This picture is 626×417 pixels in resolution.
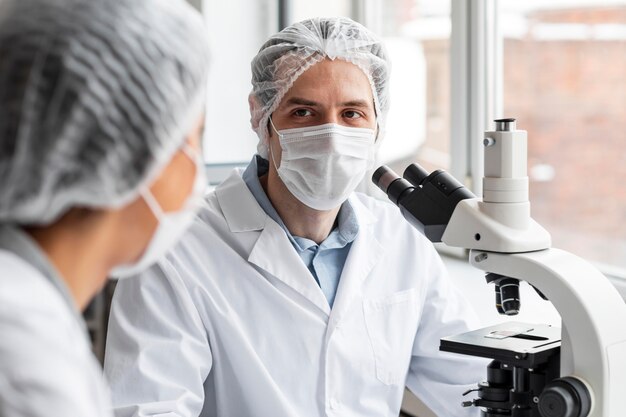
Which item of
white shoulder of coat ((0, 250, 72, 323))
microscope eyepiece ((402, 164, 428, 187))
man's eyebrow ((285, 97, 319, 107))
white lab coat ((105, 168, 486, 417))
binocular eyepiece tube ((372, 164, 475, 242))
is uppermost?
man's eyebrow ((285, 97, 319, 107))

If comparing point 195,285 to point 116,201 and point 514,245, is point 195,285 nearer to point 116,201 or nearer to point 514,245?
point 514,245

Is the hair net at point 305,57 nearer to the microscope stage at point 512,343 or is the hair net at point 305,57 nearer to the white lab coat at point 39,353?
the microscope stage at point 512,343

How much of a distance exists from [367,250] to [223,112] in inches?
71.7

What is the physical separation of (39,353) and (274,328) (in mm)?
934

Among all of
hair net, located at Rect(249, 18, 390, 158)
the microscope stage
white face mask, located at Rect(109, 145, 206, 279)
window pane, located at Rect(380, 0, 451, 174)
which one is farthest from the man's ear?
window pane, located at Rect(380, 0, 451, 174)

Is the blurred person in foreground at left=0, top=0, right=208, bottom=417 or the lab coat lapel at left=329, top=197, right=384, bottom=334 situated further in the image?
the lab coat lapel at left=329, top=197, right=384, bottom=334

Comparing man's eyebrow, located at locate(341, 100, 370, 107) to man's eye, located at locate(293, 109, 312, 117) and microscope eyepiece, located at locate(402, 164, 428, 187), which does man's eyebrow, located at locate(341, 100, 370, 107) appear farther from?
microscope eyepiece, located at locate(402, 164, 428, 187)

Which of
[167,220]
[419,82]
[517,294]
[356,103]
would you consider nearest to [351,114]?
[356,103]

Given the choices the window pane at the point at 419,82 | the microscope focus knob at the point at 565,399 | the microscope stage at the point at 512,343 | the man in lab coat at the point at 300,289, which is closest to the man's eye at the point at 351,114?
the man in lab coat at the point at 300,289

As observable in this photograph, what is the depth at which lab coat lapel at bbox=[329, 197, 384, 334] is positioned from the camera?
173 cm

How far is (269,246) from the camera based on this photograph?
1732 millimetres

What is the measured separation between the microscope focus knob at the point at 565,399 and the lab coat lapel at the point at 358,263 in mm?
524

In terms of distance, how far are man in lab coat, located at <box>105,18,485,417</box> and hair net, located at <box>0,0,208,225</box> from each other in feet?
2.40

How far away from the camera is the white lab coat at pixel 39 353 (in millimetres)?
739
